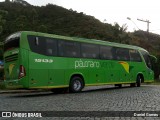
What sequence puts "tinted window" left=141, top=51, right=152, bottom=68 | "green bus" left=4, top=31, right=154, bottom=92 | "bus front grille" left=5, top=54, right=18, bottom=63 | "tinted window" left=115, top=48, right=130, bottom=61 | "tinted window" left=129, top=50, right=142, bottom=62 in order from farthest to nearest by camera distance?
"tinted window" left=141, top=51, right=152, bottom=68 → "tinted window" left=129, top=50, right=142, bottom=62 → "tinted window" left=115, top=48, right=130, bottom=61 → "bus front grille" left=5, top=54, right=18, bottom=63 → "green bus" left=4, top=31, right=154, bottom=92

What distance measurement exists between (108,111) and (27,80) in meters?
8.13

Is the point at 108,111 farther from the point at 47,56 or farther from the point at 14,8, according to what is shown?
the point at 14,8

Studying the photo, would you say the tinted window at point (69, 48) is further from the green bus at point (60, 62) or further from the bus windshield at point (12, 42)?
the bus windshield at point (12, 42)

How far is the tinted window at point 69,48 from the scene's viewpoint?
1989cm

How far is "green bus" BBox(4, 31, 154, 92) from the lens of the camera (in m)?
18.1

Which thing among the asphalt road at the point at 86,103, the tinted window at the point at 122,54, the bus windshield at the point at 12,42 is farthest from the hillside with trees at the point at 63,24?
the asphalt road at the point at 86,103

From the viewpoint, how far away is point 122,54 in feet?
83.6

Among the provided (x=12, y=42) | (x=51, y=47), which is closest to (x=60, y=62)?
(x=51, y=47)

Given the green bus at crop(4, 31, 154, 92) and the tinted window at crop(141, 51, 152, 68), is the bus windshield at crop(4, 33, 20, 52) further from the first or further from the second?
the tinted window at crop(141, 51, 152, 68)

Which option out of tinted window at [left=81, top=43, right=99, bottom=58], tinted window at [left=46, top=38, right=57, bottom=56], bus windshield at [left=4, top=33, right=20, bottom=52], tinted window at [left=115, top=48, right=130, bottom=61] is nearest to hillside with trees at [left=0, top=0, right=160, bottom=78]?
tinted window at [left=115, top=48, right=130, bottom=61]

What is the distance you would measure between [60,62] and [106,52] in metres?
4.84

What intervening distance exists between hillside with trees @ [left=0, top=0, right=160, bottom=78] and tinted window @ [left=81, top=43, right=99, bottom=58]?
1699 inches

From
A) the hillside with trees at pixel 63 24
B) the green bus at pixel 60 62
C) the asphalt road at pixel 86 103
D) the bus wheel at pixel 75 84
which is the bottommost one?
the asphalt road at pixel 86 103

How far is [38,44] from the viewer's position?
18500mm
